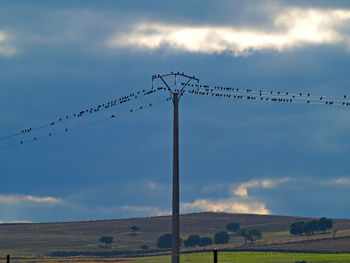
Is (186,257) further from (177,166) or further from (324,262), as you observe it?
(177,166)

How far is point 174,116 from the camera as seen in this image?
5928 centimetres

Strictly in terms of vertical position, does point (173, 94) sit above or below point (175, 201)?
above

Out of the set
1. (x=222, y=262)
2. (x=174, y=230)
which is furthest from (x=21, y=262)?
(x=174, y=230)

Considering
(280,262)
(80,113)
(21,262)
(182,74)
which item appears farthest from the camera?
(21,262)

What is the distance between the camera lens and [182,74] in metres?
63.1

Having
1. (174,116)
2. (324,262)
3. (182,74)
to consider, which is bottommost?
(324,262)

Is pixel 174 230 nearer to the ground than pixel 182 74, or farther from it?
nearer to the ground

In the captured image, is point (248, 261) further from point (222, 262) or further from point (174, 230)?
point (174, 230)

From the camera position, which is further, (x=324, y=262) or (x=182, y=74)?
(x=324, y=262)

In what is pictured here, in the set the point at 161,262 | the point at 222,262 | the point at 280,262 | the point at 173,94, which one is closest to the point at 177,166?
the point at 173,94

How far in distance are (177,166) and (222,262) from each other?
92.1 m

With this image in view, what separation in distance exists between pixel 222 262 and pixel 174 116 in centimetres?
9188

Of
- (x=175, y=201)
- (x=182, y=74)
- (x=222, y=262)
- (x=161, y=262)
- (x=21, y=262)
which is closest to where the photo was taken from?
(x=175, y=201)

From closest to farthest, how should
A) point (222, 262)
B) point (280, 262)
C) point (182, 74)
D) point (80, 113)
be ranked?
1. point (182, 74)
2. point (80, 113)
3. point (280, 262)
4. point (222, 262)
